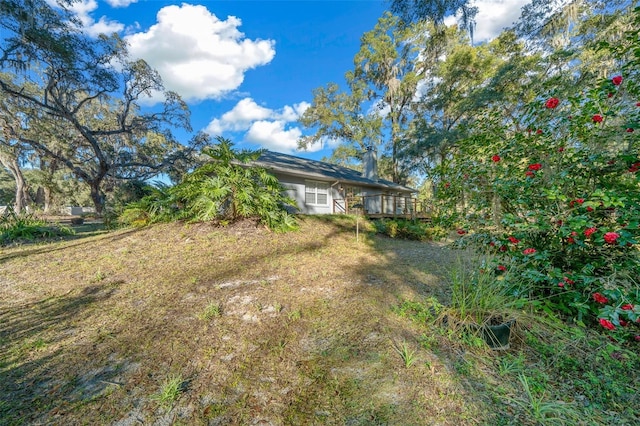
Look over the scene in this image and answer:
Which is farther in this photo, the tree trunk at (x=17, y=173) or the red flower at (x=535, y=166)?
the tree trunk at (x=17, y=173)

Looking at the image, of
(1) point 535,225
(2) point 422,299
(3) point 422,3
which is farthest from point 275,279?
(3) point 422,3

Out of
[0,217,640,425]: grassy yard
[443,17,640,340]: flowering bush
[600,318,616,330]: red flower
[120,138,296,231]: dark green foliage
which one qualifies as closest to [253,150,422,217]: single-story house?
[120,138,296,231]: dark green foliage

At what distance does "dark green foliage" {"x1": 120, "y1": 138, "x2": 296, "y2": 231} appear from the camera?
6020 mm

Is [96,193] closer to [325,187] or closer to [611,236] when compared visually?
[325,187]

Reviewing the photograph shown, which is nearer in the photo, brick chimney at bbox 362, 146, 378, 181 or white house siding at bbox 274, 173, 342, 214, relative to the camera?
white house siding at bbox 274, 173, 342, 214

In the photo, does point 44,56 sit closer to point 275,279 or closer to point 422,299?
point 275,279

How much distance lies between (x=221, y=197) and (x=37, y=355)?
430 cm

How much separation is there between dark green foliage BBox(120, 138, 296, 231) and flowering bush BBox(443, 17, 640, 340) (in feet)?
15.7

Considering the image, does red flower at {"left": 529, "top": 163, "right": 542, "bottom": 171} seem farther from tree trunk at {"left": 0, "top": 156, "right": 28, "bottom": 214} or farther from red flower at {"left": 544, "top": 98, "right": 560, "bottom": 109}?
tree trunk at {"left": 0, "top": 156, "right": 28, "bottom": 214}

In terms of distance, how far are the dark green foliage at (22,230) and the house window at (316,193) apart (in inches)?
330

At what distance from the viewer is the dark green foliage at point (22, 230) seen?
21.0 ft

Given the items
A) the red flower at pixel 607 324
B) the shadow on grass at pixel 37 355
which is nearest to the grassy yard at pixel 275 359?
the shadow on grass at pixel 37 355

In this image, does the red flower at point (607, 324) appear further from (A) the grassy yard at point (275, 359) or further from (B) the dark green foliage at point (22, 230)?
(B) the dark green foliage at point (22, 230)

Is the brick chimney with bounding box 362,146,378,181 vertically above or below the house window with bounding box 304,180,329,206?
above
